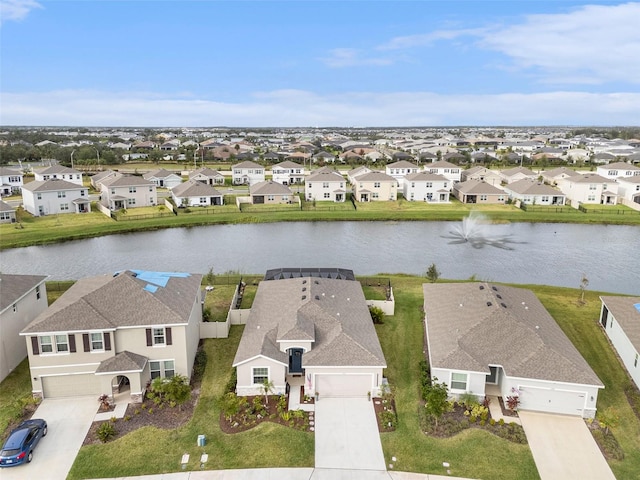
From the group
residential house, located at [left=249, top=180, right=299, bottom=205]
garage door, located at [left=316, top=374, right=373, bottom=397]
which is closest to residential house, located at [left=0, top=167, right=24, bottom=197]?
residential house, located at [left=249, top=180, right=299, bottom=205]

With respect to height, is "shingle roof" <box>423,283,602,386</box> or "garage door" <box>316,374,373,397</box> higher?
"shingle roof" <box>423,283,602,386</box>

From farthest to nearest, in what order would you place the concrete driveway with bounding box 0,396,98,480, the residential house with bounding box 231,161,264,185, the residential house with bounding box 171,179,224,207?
the residential house with bounding box 231,161,264,185 < the residential house with bounding box 171,179,224,207 < the concrete driveway with bounding box 0,396,98,480

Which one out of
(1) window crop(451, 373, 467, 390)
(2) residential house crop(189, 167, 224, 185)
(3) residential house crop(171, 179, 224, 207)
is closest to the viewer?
(1) window crop(451, 373, 467, 390)

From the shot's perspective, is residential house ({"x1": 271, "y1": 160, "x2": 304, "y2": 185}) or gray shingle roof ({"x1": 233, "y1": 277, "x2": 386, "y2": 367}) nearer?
gray shingle roof ({"x1": 233, "y1": 277, "x2": 386, "y2": 367})

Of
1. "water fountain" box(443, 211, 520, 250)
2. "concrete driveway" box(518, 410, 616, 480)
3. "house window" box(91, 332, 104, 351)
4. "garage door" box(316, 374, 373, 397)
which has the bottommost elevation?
"concrete driveway" box(518, 410, 616, 480)

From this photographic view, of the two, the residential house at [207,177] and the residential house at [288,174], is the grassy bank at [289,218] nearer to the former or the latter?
the residential house at [207,177]

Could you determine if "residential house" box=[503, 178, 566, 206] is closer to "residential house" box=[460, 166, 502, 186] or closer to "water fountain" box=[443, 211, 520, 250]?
"water fountain" box=[443, 211, 520, 250]

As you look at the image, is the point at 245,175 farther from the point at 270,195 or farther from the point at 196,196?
the point at 196,196

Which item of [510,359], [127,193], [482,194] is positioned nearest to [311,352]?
[510,359]
